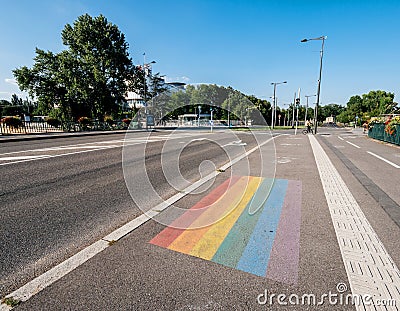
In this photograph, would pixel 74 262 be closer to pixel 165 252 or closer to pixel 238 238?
pixel 165 252

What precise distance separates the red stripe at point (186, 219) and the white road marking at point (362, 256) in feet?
6.61

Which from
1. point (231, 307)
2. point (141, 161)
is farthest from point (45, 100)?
point (231, 307)

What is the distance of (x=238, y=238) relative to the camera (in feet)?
9.73

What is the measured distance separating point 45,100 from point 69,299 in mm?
38346

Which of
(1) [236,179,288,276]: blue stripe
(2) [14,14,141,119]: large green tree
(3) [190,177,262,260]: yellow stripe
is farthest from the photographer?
(2) [14,14,141,119]: large green tree

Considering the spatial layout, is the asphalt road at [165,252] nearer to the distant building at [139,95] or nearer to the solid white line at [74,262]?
the solid white line at [74,262]

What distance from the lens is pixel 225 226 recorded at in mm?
3318

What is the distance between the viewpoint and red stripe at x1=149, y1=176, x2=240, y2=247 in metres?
2.92

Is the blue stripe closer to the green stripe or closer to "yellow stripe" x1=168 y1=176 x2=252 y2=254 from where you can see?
the green stripe

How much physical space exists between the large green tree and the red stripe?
112ft

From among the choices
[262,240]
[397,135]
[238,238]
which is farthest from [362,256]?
[397,135]

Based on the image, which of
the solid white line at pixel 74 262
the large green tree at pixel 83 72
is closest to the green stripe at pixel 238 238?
the solid white line at pixel 74 262

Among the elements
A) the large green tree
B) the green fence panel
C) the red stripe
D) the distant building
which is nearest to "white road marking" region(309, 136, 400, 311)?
the red stripe

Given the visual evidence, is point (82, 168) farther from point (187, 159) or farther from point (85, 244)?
point (85, 244)
